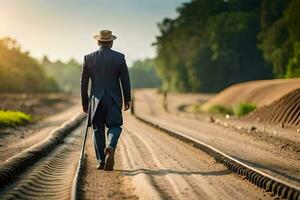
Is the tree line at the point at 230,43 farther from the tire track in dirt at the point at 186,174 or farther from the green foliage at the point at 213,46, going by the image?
the tire track in dirt at the point at 186,174

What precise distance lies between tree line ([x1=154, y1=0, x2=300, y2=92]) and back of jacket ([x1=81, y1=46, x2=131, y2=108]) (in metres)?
53.5

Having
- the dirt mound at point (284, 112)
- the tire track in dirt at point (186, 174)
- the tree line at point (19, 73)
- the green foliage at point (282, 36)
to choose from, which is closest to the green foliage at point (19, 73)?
the tree line at point (19, 73)

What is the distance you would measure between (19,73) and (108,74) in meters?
96.3

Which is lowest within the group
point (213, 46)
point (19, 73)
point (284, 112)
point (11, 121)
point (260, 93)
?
point (11, 121)

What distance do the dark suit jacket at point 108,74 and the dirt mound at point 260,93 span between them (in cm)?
2692

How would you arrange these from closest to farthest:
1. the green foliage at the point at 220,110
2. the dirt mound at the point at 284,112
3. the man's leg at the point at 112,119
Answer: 1. the man's leg at the point at 112,119
2. the dirt mound at the point at 284,112
3. the green foliage at the point at 220,110

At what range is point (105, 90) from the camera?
417 inches

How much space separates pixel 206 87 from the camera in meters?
95.7

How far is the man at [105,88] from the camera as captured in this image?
1053 centimetres

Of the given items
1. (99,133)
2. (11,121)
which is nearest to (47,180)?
(99,133)

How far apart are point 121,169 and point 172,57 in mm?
98005

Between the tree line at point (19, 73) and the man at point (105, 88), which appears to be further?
the tree line at point (19, 73)

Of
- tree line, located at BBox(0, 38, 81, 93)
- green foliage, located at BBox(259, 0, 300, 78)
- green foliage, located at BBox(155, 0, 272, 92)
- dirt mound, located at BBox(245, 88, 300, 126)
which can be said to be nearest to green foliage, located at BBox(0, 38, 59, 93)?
tree line, located at BBox(0, 38, 81, 93)

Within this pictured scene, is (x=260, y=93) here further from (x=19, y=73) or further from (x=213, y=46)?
(x=19, y=73)
